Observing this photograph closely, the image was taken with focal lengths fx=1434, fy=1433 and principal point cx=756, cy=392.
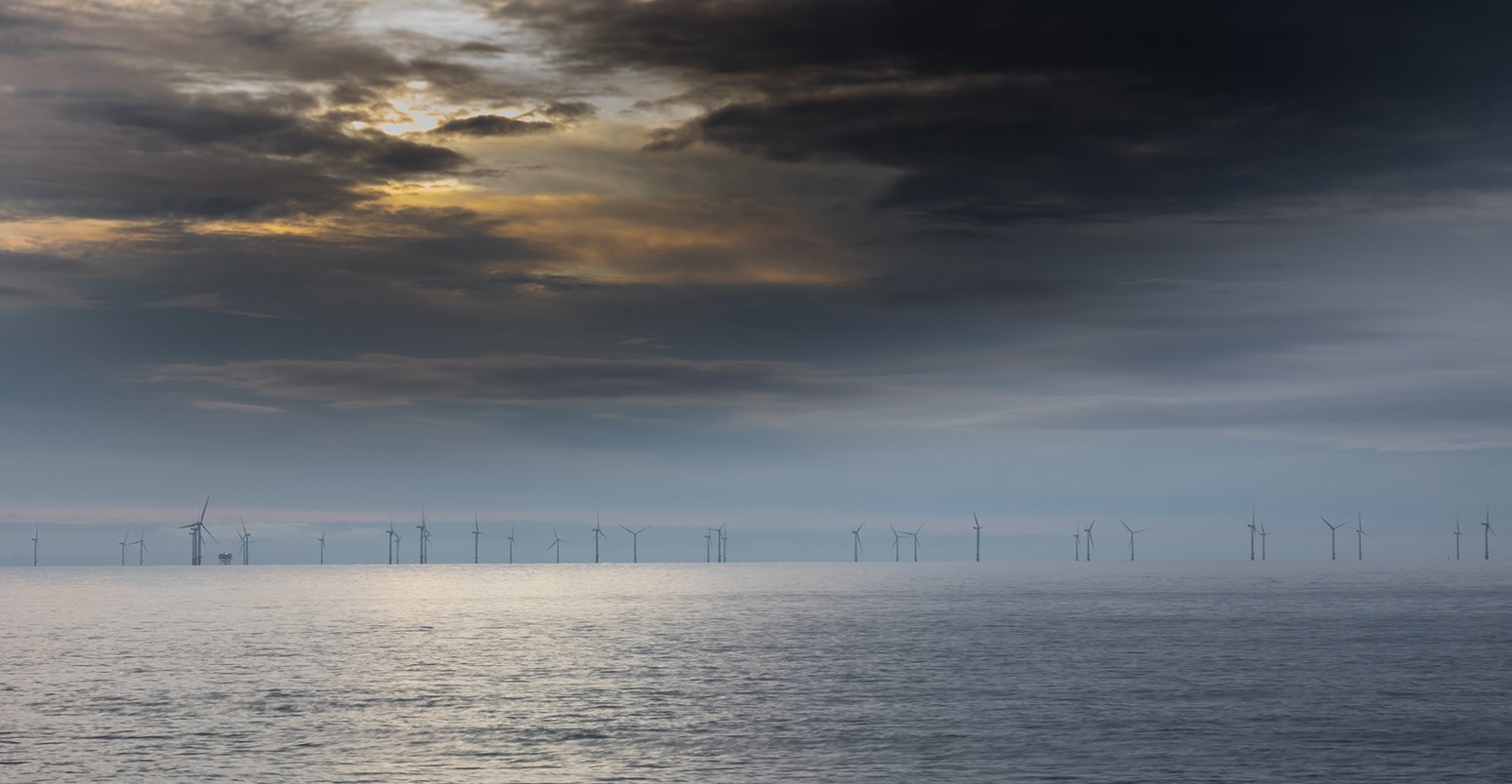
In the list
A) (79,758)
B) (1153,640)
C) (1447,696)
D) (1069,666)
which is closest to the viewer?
(79,758)

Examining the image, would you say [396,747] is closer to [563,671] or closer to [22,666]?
[563,671]

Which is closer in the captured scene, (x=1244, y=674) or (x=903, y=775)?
(x=903, y=775)

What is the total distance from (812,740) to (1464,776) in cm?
3451

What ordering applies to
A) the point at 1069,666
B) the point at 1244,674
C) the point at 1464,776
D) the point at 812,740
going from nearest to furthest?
the point at 1464,776, the point at 812,740, the point at 1244,674, the point at 1069,666

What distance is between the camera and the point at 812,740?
277 ft

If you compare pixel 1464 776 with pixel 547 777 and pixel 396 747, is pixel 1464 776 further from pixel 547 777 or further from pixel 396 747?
pixel 396 747

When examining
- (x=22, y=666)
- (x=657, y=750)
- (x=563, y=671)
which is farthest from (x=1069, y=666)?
(x=22, y=666)

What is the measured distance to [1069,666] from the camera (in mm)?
128375

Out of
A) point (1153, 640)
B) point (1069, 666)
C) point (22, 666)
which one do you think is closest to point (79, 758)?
point (22, 666)

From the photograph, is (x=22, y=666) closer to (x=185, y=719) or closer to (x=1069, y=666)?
(x=185, y=719)

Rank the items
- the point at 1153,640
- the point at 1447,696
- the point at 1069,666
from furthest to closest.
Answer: the point at 1153,640 → the point at 1069,666 → the point at 1447,696

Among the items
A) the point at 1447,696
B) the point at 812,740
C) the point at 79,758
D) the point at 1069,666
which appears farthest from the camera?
the point at 1069,666

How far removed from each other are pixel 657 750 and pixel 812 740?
967 centimetres

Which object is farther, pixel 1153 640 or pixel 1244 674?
pixel 1153 640
